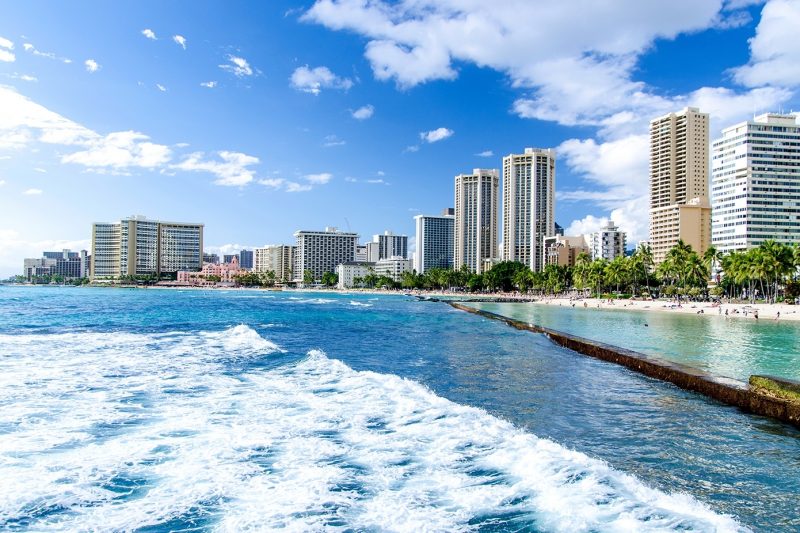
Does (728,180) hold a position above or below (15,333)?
above

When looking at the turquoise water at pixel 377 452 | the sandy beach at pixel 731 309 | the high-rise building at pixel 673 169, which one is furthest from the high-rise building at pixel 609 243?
the turquoise water at pixel 377 452

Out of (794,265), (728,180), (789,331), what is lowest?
(789,331)

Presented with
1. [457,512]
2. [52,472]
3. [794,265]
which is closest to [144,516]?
[52,472]

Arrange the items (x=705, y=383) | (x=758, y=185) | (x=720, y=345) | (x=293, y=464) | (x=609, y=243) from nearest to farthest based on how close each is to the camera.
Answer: (x=293, y=464), (x=705, y=383), (x=720, y=345), (x=758, y=185), (x=609, y=243)

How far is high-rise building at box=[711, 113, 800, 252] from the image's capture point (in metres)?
133

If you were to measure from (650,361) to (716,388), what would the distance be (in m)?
5.28

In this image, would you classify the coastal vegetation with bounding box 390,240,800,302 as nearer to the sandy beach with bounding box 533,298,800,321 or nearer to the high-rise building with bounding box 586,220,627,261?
the sandy beach with bounding box 533,298,800,321

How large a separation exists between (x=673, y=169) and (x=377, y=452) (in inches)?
7819

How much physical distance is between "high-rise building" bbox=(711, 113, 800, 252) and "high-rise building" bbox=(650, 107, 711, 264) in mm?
22995

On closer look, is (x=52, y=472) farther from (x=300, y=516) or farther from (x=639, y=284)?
(x=639, y=284)

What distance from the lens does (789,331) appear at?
43.7m

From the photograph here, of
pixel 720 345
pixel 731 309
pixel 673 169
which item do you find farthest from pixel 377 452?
pixel 673 169

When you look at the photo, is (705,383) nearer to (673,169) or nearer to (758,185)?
(758,185)

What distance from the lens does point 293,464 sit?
10.3m
